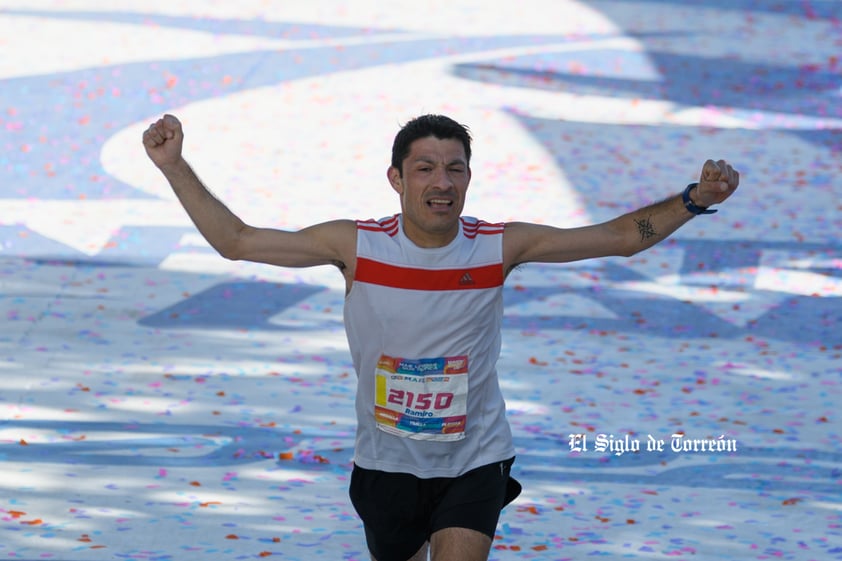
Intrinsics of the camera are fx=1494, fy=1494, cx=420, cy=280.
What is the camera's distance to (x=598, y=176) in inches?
583

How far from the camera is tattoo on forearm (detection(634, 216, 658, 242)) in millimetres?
4676

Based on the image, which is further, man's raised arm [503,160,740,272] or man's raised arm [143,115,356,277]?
man's raised arm [503,160,740,272]

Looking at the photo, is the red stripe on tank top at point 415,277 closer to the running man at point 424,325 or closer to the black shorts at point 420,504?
the running man at point 424,325

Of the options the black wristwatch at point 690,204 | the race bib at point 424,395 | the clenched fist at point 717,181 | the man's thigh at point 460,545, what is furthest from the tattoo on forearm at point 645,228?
the man's thigh at point 460,545

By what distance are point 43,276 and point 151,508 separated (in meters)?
4.68

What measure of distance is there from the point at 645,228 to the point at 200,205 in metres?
1.38

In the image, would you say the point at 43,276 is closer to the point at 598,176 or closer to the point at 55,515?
the point at 55,515

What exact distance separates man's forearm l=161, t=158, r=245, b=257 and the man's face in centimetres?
54

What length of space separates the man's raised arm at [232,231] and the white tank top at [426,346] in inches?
2.8

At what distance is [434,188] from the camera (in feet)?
14.4

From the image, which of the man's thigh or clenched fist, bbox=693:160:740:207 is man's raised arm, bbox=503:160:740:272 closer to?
clenched fist, bbox=693:160:740:207

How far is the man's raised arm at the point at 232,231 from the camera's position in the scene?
4348 millimetres

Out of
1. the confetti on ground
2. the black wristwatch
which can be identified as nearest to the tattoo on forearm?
the black wristwatch

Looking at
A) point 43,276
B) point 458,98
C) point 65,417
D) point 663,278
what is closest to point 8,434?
point 65,417
